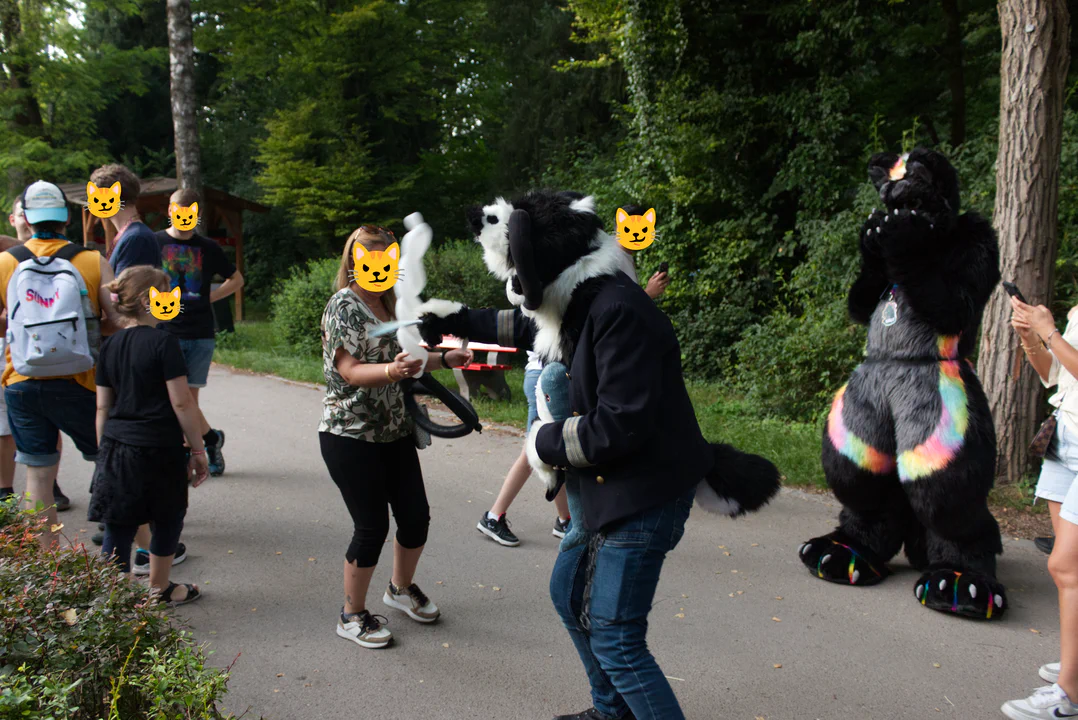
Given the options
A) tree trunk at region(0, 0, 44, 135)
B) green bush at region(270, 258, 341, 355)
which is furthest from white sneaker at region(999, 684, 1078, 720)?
tree trunk at region(0, 0, 44, 135)

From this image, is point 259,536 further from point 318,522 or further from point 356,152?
point 356,152

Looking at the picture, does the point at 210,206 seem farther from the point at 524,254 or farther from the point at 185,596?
the point at 524,254

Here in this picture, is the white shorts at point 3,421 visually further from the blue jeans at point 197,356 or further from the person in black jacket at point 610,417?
the person in black jacket at point 610,417

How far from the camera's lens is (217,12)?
21.0 meters

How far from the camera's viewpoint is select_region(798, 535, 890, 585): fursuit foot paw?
441cm

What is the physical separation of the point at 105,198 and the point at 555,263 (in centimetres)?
372

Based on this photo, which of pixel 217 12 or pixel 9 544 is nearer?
pixel 9 544

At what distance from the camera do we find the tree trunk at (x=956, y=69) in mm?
11391

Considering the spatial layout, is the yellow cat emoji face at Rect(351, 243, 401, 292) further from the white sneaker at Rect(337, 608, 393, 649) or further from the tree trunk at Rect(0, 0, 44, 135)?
the tree trunk at Rect(0, 0, 44, 135)

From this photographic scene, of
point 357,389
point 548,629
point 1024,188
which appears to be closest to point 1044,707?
point 548,629

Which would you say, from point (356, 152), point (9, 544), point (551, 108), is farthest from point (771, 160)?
point (356, 152)

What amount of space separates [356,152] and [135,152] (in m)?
9.70

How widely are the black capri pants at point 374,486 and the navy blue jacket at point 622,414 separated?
46.8 inches

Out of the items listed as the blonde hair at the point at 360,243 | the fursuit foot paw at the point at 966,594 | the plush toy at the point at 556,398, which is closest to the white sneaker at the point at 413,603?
the blonde hair at the point at 360,243
